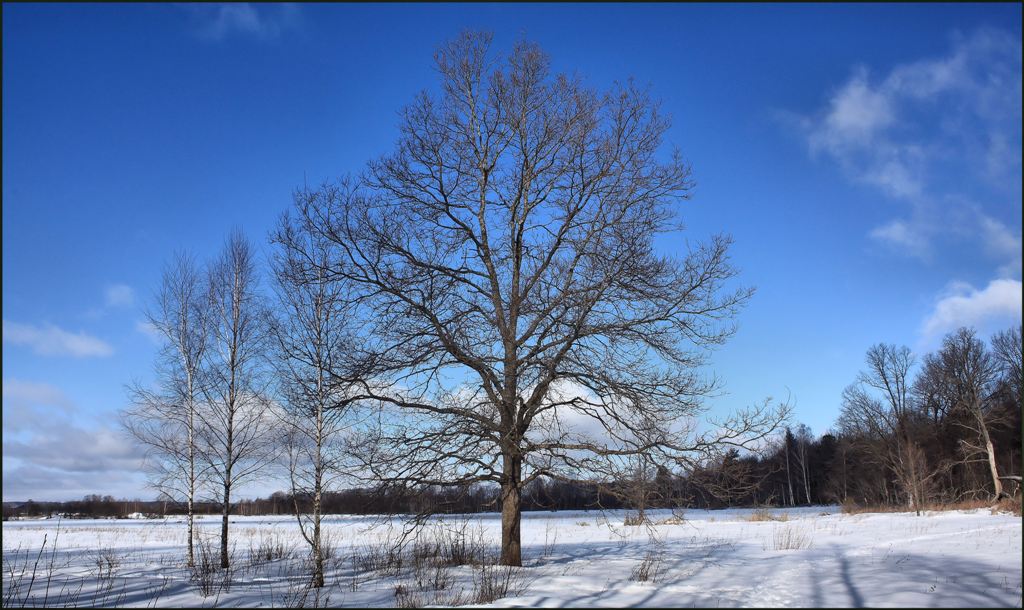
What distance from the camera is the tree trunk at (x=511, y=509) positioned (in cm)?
1095

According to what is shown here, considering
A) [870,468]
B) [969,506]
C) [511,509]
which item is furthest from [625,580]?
[870,468]

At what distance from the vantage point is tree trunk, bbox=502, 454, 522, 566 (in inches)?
431

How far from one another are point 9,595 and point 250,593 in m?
3.30

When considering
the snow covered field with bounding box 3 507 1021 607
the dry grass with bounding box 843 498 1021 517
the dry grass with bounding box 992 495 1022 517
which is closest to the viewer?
the snow covered field with bounding box 3 507 1021 607

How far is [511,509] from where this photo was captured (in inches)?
437

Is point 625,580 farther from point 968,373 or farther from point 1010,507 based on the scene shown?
point 968,373

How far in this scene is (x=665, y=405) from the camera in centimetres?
1082

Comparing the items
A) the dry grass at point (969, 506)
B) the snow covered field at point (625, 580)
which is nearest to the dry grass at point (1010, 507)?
the dry grass at point (969, 506)

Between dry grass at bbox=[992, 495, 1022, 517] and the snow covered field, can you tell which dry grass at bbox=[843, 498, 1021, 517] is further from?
the snow covered field

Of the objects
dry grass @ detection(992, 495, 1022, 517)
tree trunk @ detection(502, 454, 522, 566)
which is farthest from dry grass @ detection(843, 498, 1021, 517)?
tree trunk @ detection(502, 454, 522, 566)

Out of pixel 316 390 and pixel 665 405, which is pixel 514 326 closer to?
pixel 665 405

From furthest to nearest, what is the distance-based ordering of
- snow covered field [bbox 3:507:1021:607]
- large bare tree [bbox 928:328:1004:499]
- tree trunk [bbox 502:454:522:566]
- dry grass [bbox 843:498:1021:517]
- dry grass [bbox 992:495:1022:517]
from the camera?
large bare tree [bbox 928:328:1004:499], dry grass [bbox 843:498:1021:517], dry grass [bbox 992:495:1022:517], tree trunk [bbox 502:454:522:566], snow covered field [bbox 3:507:1021:607]

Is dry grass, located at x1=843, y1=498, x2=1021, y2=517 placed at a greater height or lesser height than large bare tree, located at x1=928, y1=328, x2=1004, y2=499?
lesser

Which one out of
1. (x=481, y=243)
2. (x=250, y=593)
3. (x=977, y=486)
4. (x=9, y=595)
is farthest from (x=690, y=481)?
(x=977, y=486)
